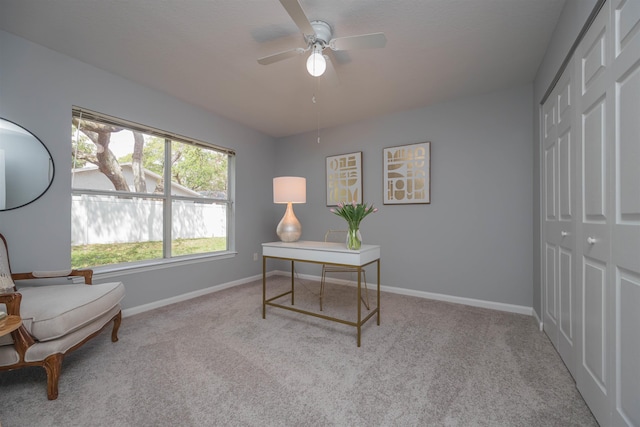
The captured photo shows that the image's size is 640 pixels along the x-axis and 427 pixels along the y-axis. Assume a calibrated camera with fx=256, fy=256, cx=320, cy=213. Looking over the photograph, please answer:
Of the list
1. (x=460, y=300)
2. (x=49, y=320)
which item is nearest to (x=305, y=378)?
(x=49, y=320)

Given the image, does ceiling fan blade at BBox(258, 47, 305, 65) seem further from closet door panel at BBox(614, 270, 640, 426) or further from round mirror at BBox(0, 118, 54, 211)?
closet door panel at BBox(614, 270, 640, 426)

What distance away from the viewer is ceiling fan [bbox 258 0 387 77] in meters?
1.50

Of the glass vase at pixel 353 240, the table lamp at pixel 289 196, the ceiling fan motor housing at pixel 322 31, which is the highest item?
the ceiling fan motor housing at pixel 322 31

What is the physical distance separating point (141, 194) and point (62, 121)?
0.92 m

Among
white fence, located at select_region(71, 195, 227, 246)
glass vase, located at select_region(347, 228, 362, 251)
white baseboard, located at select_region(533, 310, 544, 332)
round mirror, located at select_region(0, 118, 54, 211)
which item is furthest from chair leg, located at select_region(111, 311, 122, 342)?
white baseboard, located at select_region(533, 310, 544, 332)

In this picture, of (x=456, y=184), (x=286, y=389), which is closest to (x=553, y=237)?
(x=456, y=184)

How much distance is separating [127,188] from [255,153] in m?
1.92

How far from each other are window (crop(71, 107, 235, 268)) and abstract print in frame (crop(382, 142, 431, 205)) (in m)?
2.33

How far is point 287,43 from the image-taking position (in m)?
2.12

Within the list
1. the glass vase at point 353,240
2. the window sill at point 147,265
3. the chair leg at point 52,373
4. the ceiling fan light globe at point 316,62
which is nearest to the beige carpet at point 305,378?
the chair leg at point 52,373

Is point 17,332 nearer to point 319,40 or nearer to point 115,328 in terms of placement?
point 115,328

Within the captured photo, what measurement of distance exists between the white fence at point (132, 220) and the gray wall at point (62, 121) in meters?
0.18

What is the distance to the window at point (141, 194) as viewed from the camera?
2.52 m

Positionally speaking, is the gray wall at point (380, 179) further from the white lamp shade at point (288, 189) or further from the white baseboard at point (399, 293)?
the white lamp shade at point (288, 189)
